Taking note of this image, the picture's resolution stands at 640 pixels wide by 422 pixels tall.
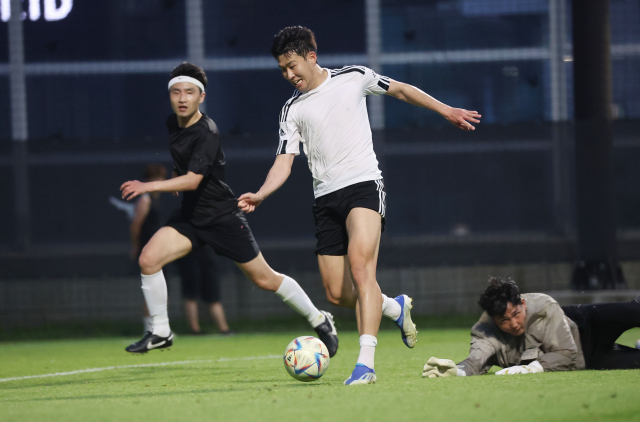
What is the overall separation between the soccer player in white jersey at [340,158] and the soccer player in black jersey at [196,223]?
3.21 ft

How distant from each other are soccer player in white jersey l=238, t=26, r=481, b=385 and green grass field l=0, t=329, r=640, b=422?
0.71 m

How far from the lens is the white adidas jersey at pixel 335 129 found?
17.6ft

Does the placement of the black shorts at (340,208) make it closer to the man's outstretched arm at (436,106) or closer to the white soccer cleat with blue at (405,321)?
the man's outstretched arm at (436,106)

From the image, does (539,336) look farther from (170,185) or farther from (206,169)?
(170,185)

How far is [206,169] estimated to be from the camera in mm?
6266

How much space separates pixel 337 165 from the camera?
5.37 m

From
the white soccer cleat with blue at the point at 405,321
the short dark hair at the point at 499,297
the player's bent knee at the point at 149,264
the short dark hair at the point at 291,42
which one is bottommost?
the white soccer cleat with blue at the point at 405,321

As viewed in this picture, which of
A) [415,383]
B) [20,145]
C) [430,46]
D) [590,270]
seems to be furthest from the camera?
[430,46]

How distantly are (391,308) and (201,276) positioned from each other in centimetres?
529

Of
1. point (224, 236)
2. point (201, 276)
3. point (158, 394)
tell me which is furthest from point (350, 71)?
point (201, 276)

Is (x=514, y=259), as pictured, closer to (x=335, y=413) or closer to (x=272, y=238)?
(x=272, y=238)

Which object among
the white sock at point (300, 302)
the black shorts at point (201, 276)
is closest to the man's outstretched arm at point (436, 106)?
the white sock at point (300, 302)

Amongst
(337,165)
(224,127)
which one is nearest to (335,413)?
(337,165)

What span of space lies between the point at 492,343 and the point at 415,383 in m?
0.94
